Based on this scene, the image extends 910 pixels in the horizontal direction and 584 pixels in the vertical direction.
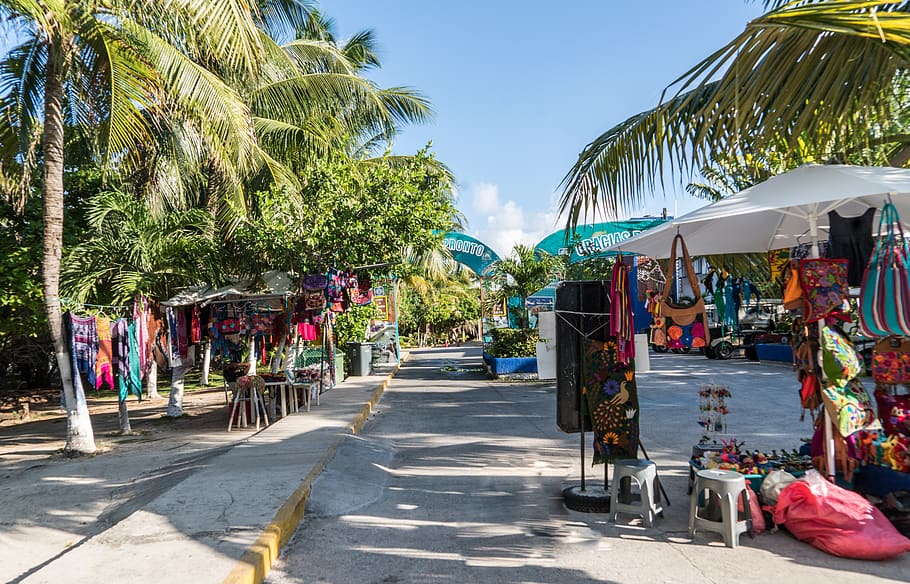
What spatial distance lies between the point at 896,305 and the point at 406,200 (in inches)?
388

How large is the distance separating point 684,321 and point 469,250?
28.0m

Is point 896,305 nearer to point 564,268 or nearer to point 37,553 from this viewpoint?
point 37,553

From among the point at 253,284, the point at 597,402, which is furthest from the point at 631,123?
the point at 253,284

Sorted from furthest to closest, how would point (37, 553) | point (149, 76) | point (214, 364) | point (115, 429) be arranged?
point (214, 364) < point (115, 429) < point (149, 76) < point (37, 553)

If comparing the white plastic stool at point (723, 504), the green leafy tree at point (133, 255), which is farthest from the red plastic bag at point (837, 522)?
the green leafy tree at point (133, 255)

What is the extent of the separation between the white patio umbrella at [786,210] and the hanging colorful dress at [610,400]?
44.5 inches

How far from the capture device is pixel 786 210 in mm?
5684

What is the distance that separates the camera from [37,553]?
18.0ft

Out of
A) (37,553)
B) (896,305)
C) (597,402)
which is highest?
(896,305)

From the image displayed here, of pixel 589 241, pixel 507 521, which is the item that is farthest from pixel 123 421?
pixel 589 241

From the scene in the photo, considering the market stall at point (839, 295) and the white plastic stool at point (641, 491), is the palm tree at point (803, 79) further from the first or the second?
the white plastic stool at point (641, 491)

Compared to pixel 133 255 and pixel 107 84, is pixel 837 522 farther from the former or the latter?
pixel 133 255

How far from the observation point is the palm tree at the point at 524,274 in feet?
72.5

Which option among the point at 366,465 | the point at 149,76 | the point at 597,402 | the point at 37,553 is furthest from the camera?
the point at 149,76
